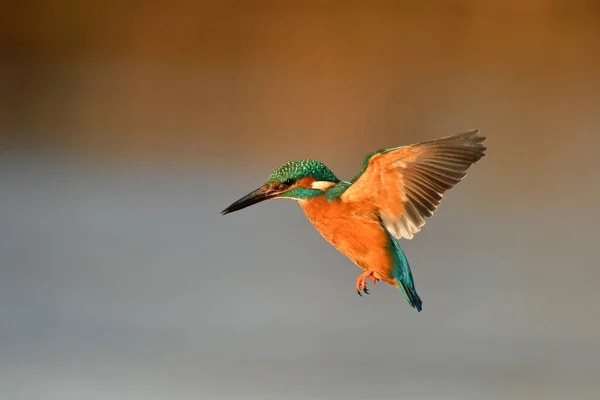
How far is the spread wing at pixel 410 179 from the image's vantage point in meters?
0.37

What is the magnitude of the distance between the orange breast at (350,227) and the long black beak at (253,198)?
2cm

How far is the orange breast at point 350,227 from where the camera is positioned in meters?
0.38

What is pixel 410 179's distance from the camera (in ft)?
1.29

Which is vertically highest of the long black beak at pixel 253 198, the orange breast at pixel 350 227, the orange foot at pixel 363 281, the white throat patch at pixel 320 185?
the white throat patch at pixel 320 185

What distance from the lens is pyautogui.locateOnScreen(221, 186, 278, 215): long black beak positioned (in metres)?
0.37

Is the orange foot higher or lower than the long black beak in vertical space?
lower

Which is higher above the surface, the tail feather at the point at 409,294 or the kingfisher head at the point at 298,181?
the kingfisher head at the point at 298,181

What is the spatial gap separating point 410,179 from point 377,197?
19mm

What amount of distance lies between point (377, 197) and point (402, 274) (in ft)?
0.13

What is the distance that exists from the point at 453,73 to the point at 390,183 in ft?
10.2

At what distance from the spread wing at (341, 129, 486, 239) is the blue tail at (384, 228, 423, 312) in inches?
0.5

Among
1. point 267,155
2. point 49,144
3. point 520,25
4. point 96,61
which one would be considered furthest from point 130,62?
point 520,25

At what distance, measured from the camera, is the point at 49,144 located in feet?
11.4

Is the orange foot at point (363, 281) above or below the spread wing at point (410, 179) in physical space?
below
